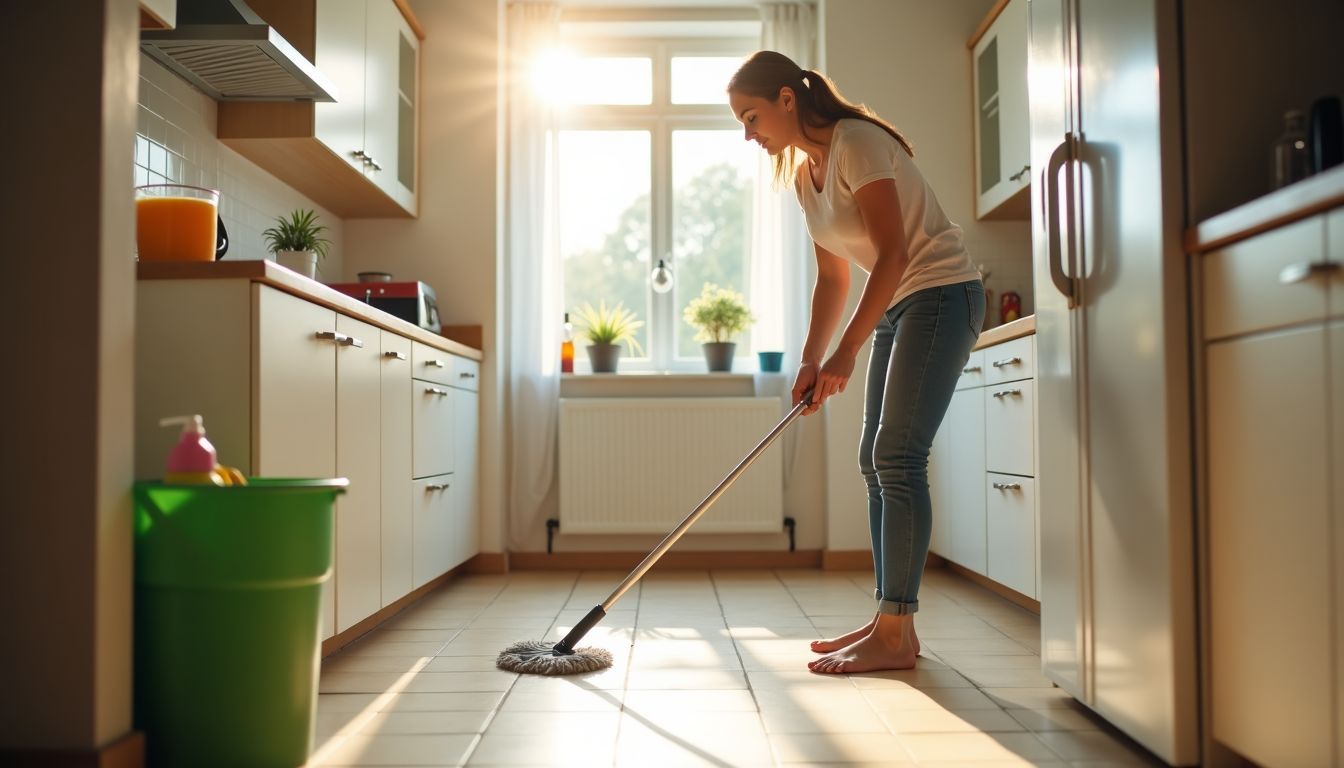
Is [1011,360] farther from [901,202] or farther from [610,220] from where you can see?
[610,220]

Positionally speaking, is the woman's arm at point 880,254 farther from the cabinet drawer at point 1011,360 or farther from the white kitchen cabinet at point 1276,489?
the cabinet drawer at point 1011,360

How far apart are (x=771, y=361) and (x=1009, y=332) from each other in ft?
4.42

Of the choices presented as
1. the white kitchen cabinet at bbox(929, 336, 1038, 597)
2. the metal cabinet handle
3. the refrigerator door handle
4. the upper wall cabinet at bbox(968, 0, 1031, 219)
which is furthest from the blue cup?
the metal cabinet handle

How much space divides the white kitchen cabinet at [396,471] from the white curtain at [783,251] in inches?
68.1

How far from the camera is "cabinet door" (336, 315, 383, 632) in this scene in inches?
92.0

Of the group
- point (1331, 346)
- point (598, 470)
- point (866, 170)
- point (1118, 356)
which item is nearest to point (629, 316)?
point (598, 470)

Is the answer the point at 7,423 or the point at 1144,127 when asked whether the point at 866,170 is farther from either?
the point at 7,423

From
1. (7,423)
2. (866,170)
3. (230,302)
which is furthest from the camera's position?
(866,170)

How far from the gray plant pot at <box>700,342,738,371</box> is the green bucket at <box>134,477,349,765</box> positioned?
285 centimetres

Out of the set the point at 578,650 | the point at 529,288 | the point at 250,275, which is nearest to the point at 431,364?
the point at 529,288

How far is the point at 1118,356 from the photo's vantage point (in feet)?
5.54

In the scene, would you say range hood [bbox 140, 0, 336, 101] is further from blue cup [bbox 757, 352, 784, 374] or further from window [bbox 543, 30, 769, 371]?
blue cup [bbox 757, 352, 784, 374]

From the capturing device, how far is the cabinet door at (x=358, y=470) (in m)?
→ 2.34

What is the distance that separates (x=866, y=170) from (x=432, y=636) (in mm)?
1595
